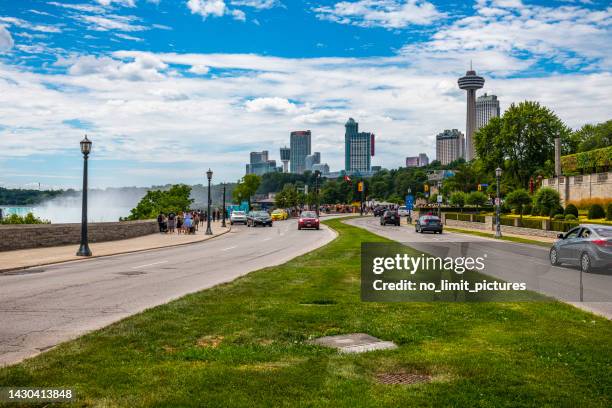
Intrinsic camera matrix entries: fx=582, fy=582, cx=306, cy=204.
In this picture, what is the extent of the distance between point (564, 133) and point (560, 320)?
80.2 meters

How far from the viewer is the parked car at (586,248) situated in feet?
57.0

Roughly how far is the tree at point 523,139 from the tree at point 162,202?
4770 centimetres

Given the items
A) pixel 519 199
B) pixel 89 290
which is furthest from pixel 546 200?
pixel 89 290

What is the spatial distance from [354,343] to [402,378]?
177 centimetres

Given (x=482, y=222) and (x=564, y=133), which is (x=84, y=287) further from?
(x=564, y=133)

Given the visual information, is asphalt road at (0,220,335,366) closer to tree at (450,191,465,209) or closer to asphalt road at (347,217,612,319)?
asphalt road at (347,217,612,319)

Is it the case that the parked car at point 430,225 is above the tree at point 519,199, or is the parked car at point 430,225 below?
below

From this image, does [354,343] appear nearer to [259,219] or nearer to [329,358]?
[329,358]

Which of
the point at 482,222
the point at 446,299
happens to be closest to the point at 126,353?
the point at 446,299

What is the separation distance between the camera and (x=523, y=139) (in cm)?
8312

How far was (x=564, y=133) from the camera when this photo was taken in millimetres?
82188

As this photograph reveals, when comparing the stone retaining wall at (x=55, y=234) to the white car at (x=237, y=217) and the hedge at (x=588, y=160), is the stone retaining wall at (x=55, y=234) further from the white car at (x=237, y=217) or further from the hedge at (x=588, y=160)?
the hedge at (x=588, y=160)

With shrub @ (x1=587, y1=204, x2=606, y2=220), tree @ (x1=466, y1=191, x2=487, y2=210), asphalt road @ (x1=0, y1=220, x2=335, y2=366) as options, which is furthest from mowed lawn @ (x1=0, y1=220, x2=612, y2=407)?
tree @ (x1=466, y1=191, x2=487, y2=210)

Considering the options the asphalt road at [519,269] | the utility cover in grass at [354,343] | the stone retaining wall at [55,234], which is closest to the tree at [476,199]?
the stone retaining wall at [55,234]
